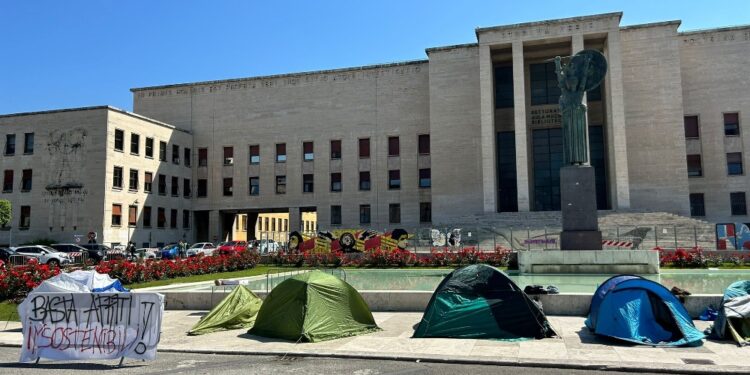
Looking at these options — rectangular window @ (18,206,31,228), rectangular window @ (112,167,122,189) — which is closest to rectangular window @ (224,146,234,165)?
rectangular window @ (112,167,122,189)

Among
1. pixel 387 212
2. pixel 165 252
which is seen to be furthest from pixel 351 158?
pixel 165 252

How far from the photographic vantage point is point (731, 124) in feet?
156

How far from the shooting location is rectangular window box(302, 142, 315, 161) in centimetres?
5650

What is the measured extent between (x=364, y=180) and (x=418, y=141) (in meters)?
6.49

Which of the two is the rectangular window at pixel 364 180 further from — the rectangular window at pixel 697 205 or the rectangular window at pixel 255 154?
the rectangular window at pixel 697 205

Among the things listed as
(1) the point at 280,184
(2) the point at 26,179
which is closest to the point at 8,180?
(2) the point at 26,179

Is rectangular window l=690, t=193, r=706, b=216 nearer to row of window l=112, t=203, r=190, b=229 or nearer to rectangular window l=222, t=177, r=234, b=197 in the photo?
rectangular window l=222, t=177, r=234, b=197

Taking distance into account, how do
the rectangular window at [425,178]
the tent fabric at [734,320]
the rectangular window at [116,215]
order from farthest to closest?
1. the rectangular window at [425,178]
2. the rectangular window at [116,215]
3. the tent fabric at [734,320]

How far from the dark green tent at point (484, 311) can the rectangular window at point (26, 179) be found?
162 feet

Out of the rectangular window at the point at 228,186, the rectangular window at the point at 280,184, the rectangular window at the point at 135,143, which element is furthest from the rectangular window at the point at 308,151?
the rectangular window at the point at 135,143

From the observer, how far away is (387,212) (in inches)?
2108

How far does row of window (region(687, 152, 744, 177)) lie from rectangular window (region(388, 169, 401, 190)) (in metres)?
25.3

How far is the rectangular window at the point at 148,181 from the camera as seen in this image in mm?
52781

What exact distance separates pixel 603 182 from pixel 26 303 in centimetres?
4662
